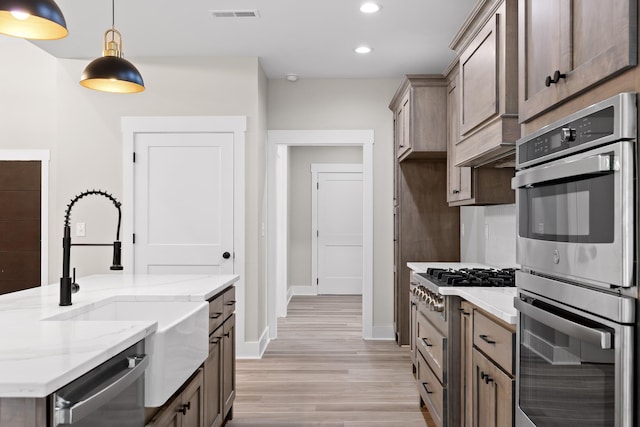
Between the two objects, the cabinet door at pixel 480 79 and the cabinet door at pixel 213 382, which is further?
the cabinet door at pixel 213 382

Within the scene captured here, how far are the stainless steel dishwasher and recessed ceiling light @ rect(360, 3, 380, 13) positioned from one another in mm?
2782

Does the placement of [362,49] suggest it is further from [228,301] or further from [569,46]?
[569,46]

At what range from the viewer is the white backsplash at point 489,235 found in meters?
3.70

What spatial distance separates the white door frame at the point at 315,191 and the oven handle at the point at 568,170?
6.85m

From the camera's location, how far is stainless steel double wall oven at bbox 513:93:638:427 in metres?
1.17

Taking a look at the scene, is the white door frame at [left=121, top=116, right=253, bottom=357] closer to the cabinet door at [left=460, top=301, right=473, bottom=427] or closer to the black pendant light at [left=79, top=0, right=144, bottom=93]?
the black pendant light at [left=79, top=0, right=144, bottom=93]

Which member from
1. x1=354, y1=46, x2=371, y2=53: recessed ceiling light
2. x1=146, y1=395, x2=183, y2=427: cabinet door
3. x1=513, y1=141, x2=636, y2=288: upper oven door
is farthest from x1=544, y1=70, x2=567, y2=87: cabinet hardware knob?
x1=354, y1=46, x2=371, y2=53: recessed ceiling light

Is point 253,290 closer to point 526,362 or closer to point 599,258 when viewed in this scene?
point 526,362

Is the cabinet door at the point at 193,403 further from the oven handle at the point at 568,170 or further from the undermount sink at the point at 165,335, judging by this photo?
the oven handle at the point at 568,170

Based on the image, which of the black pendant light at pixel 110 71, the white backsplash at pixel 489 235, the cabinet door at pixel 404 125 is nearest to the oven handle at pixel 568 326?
the white backsplash at pixel 489 235

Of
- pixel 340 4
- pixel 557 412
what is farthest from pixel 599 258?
pixel 340 4

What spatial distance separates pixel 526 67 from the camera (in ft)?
6.01

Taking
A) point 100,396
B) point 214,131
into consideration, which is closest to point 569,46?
point 100,396

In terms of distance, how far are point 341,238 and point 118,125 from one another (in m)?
4.53
